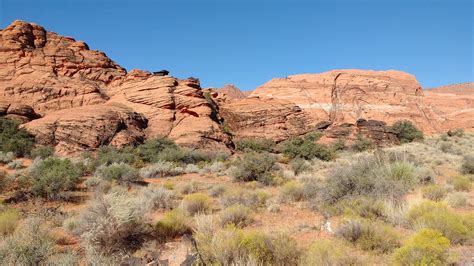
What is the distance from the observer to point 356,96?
43.1 metres

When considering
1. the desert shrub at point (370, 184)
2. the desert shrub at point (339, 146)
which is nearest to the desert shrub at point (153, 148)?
the desert shrub at point (339, 146)

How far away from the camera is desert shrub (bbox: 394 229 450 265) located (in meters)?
3.83

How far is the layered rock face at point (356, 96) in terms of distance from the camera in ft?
133

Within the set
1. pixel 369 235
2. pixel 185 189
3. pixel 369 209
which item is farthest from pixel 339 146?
pixel 369 235

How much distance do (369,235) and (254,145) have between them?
26.2m

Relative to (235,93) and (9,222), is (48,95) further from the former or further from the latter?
(235,93)

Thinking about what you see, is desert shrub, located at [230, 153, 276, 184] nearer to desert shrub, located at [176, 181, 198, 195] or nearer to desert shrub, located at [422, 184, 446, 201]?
desert shrub, located at [176, 181, 198, 195]

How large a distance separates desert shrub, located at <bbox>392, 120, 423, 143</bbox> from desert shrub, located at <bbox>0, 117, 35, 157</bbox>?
32.9 m

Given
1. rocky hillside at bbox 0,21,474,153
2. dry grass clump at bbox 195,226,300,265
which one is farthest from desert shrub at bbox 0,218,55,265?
rocky hillside at bbox 0,21,474,153

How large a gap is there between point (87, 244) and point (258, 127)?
1239 inches

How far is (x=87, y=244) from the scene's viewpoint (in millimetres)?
5051

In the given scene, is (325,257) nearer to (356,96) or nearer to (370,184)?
(370,184)

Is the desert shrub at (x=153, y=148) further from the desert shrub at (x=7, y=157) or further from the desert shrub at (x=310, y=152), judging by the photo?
the desert shrub at (x=310, y=152)

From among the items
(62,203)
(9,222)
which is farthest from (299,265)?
(62,203)
